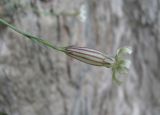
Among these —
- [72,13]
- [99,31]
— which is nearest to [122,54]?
[72,13]

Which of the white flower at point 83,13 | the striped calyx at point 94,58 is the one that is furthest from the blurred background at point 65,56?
the striped calyx at point 94,58

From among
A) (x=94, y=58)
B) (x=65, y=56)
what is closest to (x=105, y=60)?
(x=94, y=58)

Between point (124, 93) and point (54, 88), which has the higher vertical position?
point (124, 93)

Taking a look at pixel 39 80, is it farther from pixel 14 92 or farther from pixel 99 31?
pixel 99 31

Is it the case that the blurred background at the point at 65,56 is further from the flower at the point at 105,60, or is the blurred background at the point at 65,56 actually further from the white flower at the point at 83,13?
the flower at the point at 105,60

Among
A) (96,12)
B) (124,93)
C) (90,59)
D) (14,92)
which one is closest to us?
(90,59)

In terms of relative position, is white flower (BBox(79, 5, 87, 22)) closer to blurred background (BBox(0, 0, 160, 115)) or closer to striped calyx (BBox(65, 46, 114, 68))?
blurred background (BBox(0, 0, 160, 115))

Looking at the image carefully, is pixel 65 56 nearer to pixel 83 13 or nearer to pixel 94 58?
pixel 83 13

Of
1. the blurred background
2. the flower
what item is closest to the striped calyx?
the flower
